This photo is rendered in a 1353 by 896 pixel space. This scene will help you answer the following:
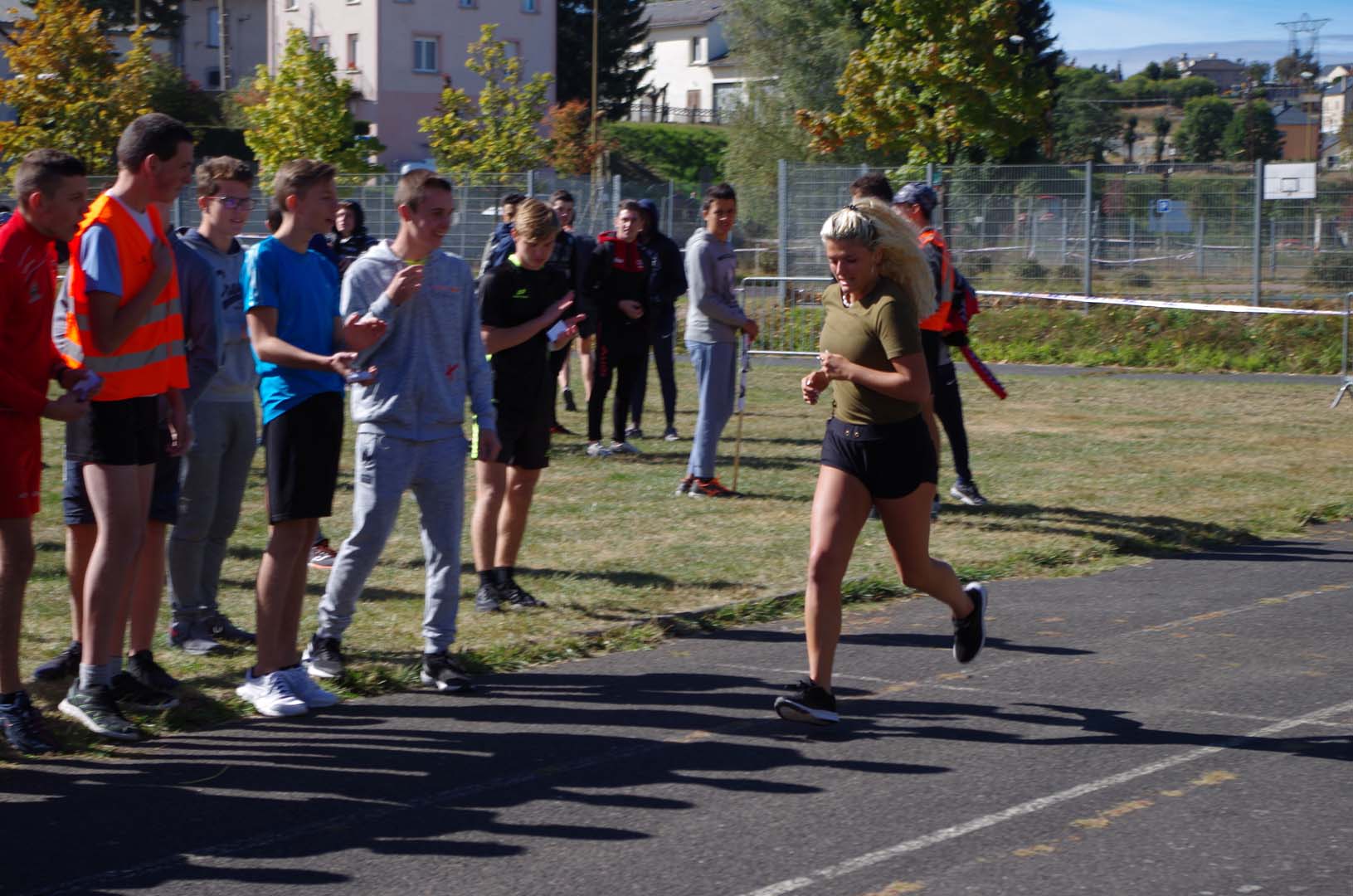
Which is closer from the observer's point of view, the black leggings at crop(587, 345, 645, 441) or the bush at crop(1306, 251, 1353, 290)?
the black leggings at crop(587, 345, 645, 441)

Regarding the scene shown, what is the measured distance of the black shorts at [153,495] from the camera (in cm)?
650

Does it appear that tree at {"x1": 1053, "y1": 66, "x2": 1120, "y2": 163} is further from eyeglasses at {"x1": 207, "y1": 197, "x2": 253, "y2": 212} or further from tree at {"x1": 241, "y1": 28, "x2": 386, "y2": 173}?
eyeglasses at {"x1": 207, "y1": 197, "x2": 253, "y2": 212}

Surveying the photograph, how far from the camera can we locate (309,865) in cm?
482

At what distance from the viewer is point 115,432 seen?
6.02m

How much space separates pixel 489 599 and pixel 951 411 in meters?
4.20

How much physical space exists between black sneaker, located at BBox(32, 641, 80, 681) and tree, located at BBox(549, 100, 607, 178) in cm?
A: 5360

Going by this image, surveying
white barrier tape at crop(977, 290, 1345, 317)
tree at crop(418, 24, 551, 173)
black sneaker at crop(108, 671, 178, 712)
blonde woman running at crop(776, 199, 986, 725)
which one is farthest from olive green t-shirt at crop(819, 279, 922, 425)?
tree at crop(418, 24, 551, 173)

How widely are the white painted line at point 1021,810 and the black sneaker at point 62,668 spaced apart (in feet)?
11.7

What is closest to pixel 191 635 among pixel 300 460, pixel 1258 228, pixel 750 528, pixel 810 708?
pixel 300 460

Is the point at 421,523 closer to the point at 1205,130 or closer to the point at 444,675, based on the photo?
the point at 444,675

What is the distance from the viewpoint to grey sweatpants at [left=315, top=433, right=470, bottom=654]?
6648 millimetres

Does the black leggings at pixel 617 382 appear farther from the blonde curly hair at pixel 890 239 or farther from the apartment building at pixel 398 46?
the apartment building at pixel 398 46

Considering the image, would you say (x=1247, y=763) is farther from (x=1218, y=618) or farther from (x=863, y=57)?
(x=863, y=57)

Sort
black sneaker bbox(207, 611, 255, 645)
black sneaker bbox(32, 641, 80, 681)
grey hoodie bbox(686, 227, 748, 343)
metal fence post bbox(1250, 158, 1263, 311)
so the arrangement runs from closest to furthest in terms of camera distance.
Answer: black sneaker bbox(32, 641, 80, 681) < black sneaker bbox(207, 611, 255, 645) < grey hoodie bbox(686, 227, 748, 343) < metal fence post bbox(1250, 158, 1263, 311)
